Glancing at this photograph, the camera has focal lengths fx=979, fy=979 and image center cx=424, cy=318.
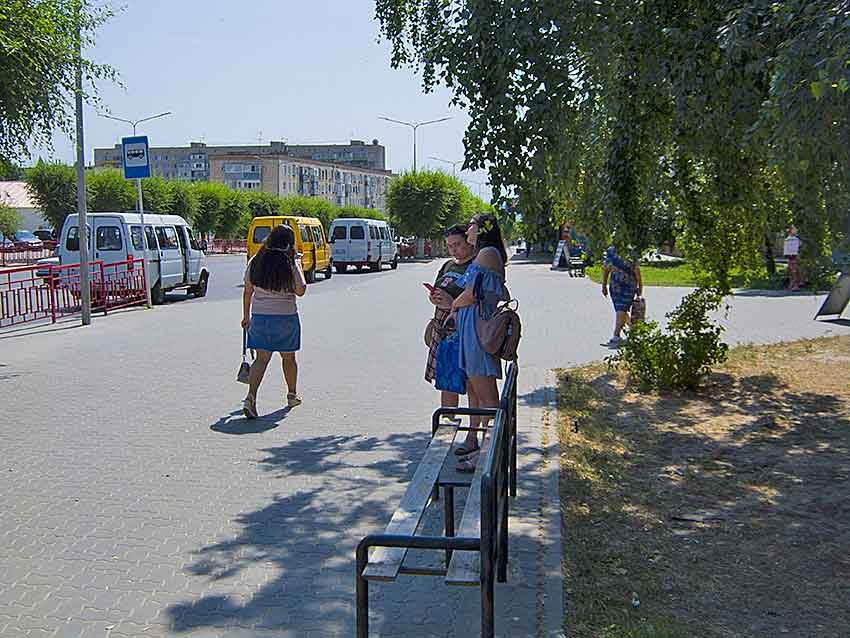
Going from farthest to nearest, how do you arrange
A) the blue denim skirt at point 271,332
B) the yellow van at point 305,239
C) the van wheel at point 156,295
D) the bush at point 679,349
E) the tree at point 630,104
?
the yellow van at point 305,239
the van wheel at point 156,295
the bush at point 679,349
the blue denim skirt at point 271,332
the tree at point 630,104

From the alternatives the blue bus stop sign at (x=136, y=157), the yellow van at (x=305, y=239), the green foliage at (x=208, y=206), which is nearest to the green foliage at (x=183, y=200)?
the green foliage at (x=208, y=206)

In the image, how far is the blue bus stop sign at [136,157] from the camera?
18.9 meters

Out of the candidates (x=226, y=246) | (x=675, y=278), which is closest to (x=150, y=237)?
(x=675, y=278)

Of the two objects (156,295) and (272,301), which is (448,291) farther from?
(156,295)

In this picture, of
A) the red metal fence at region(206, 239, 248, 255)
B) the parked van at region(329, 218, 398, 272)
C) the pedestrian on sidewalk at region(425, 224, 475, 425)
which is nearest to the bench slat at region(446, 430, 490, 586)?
the pedestrian on sidewalk at region(425, 224, 475, 425)

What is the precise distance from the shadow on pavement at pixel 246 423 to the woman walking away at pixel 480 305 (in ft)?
7.26

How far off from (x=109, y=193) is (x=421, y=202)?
20057mm

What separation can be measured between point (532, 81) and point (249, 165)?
113320 mm

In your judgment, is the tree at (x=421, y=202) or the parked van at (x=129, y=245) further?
the tree at (x=421, y=202)

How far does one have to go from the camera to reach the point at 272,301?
853 centimetres

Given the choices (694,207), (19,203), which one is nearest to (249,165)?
(19,203)

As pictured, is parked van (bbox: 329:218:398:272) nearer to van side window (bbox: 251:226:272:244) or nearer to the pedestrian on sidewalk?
van side window (bbox: 251:226:272:244)

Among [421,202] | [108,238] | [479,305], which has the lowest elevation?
[479,305]

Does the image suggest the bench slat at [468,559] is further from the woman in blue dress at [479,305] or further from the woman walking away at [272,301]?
the woman walking away at [272,301]
